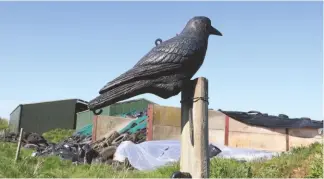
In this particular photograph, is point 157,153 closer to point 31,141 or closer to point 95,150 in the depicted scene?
point 95,150

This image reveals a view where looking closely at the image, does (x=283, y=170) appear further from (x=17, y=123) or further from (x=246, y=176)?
(x=17, y=123)

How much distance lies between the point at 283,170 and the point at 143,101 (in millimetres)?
12295

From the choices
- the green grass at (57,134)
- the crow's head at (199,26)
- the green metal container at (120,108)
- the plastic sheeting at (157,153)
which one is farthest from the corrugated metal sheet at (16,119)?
the crow's head at (199,26)

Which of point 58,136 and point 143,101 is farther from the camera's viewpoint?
point 58,136

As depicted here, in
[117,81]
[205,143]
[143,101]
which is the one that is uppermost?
[143,101]

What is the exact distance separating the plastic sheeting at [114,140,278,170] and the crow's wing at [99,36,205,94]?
5351 mm

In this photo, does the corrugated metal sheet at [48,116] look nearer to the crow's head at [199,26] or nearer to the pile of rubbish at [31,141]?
the pile of rubbish at [31,141]

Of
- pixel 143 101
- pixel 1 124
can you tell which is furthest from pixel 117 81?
pixel 1 124

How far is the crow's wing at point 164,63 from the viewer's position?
2346 mm

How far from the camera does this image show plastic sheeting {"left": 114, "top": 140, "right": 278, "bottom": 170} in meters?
7.74

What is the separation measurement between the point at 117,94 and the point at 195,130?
1.75 feet

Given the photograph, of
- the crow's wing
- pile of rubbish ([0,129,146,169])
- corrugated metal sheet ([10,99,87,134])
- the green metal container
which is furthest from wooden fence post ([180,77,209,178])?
corrugated metal sheet ([10,99,87,134])

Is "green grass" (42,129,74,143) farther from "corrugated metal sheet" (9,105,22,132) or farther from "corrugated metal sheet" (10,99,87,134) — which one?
"corrugated metal sheet" (9,105,22,132)

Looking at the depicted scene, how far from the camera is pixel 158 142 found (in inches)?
338
